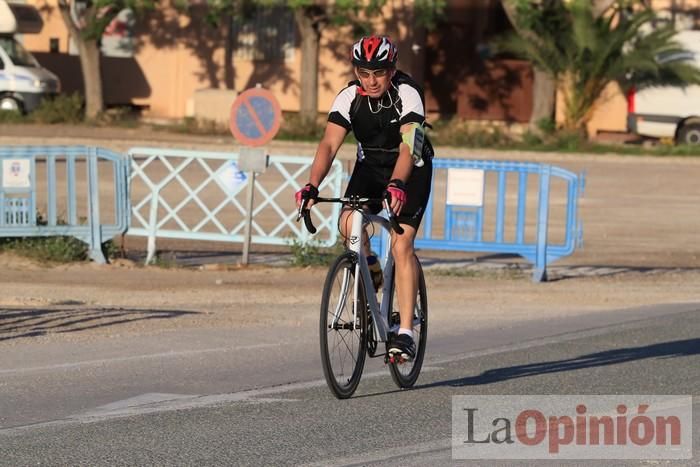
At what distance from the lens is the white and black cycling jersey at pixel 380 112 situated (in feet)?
27.0

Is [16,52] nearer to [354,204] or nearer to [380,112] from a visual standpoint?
[380,112]

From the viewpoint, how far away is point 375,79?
814 cm

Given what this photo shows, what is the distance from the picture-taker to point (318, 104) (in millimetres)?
38594

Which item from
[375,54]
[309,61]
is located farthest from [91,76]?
[375,54]

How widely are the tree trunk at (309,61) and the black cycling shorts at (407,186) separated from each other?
87.5 ft

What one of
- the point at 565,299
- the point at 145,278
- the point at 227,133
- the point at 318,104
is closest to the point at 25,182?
the point at 145,278

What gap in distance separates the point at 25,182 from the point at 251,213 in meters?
2.34

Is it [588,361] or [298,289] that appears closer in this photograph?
[588,361]

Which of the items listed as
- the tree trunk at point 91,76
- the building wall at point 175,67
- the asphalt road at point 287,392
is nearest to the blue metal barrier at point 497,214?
the asphalt road at point 287,392

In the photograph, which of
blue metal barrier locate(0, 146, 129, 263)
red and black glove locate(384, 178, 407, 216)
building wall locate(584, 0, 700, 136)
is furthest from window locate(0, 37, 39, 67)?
red and black glove locate(384, 178, 407, 216)

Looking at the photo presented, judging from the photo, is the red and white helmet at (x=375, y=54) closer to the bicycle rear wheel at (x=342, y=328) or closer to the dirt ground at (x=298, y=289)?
the bicycle rear wheel at (x=342, y=328)

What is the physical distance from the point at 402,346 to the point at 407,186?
0.85 metres

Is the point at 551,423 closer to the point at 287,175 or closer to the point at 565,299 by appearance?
the point at 565,299

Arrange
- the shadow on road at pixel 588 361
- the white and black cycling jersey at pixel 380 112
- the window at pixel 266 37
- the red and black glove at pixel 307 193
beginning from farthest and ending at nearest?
the window at pixel 266 37
the shadow on road at pixel 588 361
the white and black cycling jersey at pixel 380 112
the red and black glove at pixel 307 193
